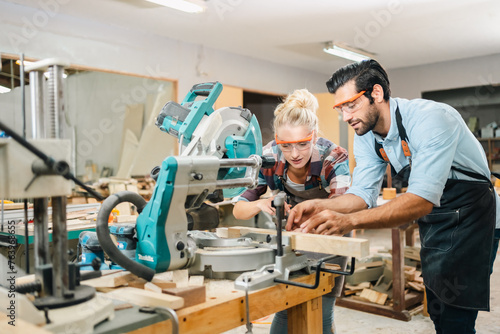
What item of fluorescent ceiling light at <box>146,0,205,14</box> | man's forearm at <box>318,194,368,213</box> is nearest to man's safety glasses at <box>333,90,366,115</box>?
man's forearm at <box>318,194,368,213</box>

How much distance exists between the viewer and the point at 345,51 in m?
6.41

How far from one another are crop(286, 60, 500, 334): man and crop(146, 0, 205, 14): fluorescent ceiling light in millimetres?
2832

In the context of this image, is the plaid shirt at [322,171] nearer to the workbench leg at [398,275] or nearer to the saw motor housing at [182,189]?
the saw motor housing at [182,189]

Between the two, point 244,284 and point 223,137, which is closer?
point 244,284

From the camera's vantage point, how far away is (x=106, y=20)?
508cm

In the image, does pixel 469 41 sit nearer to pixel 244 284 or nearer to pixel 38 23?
pixel 38 23

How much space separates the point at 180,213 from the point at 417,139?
97 cm

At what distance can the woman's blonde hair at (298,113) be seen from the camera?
80.4 inches

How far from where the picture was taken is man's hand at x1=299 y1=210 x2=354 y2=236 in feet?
5.02

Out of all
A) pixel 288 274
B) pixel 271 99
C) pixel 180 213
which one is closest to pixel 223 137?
pixel 180 213

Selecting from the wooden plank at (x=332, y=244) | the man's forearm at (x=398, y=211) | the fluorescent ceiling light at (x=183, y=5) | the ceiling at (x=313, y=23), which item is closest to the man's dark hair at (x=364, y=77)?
the man's forearm at (x=398, y=211)

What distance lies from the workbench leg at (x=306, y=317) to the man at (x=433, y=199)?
25 cm

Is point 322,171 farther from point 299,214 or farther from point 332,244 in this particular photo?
point 332,244

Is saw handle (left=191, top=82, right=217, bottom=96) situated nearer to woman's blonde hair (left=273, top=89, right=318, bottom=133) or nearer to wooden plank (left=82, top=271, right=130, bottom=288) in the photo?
woman's blonde hair (left=273, top=89, right=318, bottom=133)
